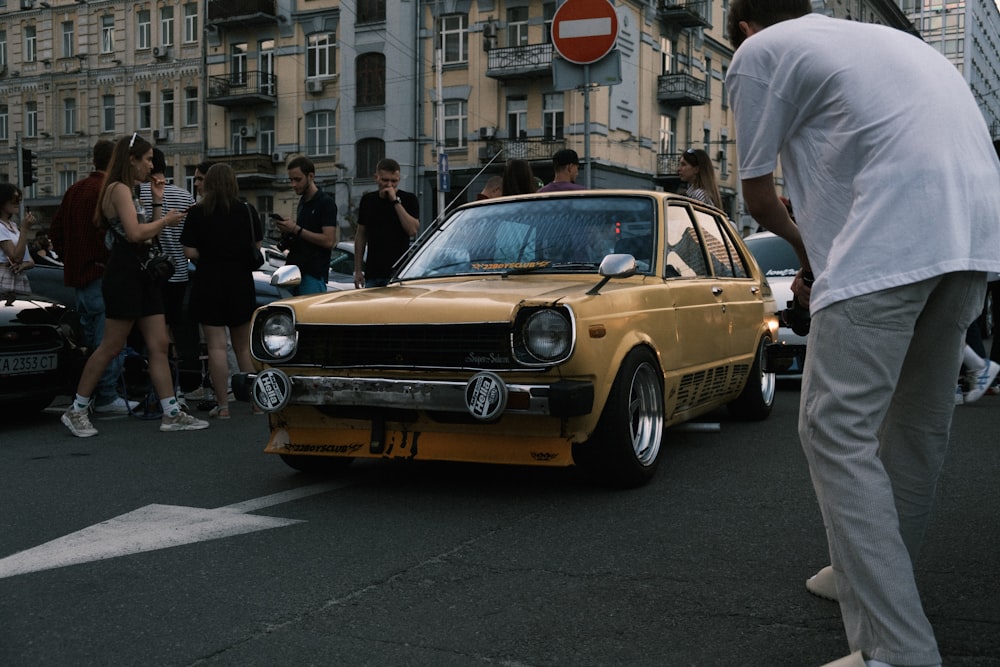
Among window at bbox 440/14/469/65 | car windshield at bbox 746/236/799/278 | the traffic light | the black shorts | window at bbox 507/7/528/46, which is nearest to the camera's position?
the black shorts

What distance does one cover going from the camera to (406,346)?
478 centimetres

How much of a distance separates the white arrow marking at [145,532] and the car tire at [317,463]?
1.61ft

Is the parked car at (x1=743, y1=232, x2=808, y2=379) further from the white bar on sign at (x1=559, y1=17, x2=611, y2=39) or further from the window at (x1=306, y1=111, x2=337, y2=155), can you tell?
the window at (x1=306, y1=111, x2=337, y2=155)

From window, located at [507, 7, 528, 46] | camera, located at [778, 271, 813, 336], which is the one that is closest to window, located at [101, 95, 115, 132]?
window, located at [507, 7, 528, 46]

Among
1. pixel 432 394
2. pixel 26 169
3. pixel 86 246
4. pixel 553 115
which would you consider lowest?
pixel 432 394

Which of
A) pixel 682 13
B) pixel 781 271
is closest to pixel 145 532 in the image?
pixel 781 271

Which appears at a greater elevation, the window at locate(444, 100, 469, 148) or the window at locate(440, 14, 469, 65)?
the window at locate(440, 14, 469, 65)

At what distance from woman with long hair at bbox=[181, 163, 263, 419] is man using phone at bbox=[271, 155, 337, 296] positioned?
30.1 inches

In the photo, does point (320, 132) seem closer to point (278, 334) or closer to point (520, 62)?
point (520, 62)

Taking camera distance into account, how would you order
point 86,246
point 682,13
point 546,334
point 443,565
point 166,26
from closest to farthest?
point 443,565, point 546,334, point 86,246, point 682,13, point 166,26

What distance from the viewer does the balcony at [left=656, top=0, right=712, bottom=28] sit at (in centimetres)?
4106

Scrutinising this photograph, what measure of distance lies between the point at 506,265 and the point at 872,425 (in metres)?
3.39

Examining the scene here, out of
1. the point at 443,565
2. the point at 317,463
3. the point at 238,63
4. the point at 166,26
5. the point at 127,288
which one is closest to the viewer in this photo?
the point at 443,565

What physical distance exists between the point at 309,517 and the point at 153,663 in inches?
67.4
